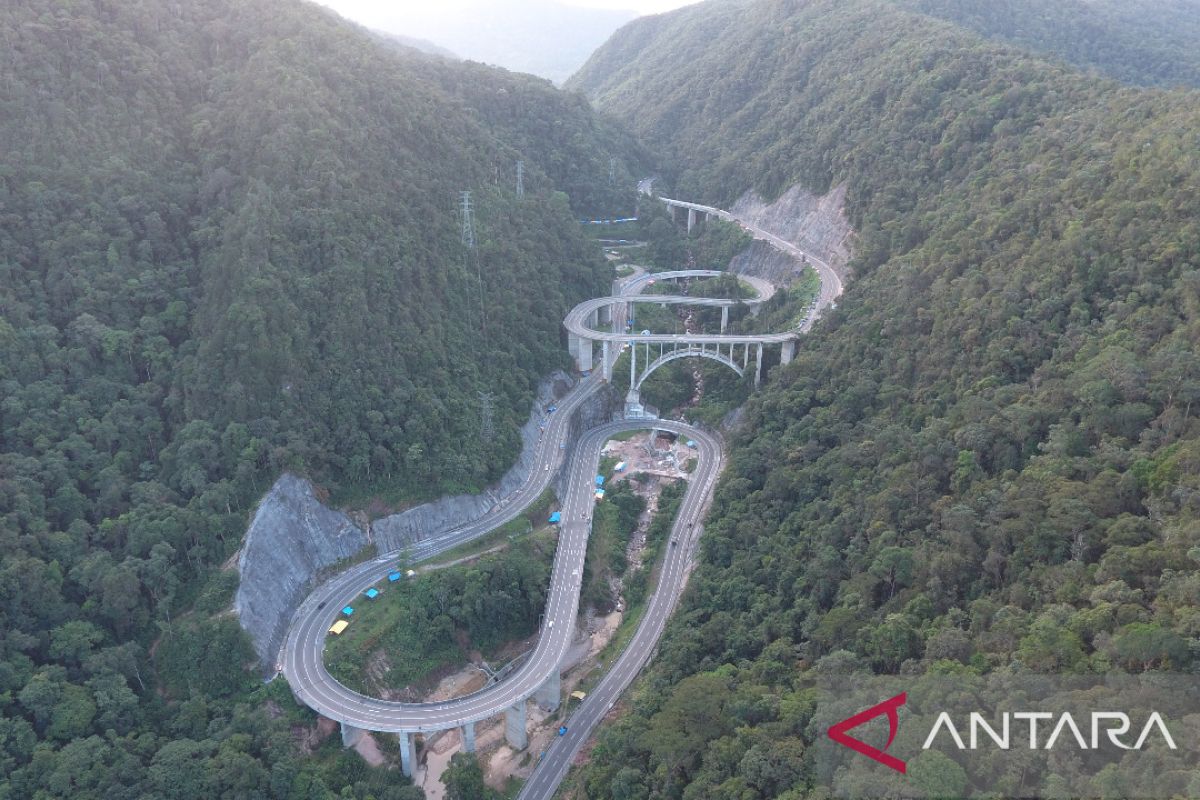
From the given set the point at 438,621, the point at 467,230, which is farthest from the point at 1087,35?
the point at 438,621

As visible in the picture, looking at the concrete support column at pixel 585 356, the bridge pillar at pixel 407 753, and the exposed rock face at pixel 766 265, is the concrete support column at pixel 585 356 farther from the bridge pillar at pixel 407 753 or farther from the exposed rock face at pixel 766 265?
the bridge pillar at pixel 407 753

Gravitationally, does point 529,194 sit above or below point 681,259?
above

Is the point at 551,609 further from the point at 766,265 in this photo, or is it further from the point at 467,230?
the point at 766,265

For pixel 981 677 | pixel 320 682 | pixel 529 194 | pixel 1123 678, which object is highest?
pixel 529 194

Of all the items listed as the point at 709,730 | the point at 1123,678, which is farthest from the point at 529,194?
the point at 1123,678

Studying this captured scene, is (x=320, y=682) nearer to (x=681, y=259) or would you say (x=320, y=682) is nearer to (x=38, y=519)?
(x=38, y=519)

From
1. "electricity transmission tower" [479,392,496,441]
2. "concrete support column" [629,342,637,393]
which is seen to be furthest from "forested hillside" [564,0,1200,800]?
"electricity transmission tower" [479,392,496,441]

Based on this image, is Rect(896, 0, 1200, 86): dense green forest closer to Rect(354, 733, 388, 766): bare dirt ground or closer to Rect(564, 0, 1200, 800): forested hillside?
Rect(564, 0, 1200, 800): forested hillside
